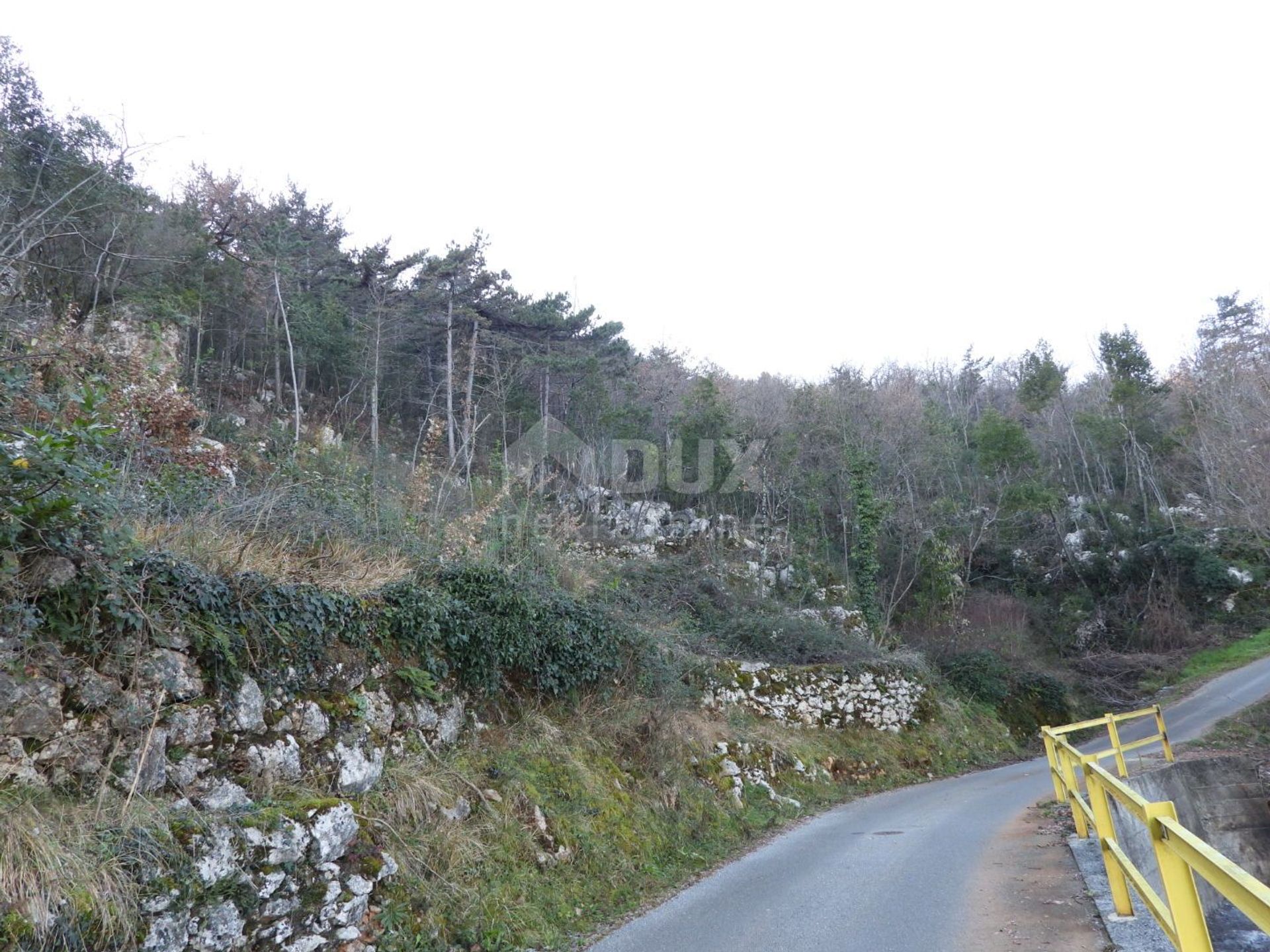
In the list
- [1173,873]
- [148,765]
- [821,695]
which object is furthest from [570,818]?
[821,695]

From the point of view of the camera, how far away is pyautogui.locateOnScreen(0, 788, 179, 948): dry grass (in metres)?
3.90

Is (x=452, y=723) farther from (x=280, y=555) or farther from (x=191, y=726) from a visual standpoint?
(x=191, y=726)

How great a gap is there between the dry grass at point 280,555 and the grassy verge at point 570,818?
1.82 m

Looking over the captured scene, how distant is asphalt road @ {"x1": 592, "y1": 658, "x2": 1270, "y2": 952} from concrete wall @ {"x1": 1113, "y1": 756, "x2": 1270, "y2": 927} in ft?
5.71

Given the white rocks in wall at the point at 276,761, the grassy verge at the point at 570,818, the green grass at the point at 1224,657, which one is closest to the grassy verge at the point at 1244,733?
the green grass at the point at 1224,657

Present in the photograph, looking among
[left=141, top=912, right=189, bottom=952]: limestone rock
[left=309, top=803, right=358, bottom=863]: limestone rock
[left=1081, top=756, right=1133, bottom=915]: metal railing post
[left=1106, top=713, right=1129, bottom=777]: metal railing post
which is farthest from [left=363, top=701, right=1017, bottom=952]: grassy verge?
[left=1106, top=713, right=1129, bottom=777]: metal railing post

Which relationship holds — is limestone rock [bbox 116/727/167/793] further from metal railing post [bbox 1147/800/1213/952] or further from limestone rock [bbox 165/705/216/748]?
metal railing post [bbox 1147/800/1213/952]

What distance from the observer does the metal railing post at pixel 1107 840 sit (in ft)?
17.2

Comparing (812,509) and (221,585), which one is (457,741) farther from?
(812,509)

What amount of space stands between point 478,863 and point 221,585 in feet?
9.87

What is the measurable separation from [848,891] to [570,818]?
2.70 m

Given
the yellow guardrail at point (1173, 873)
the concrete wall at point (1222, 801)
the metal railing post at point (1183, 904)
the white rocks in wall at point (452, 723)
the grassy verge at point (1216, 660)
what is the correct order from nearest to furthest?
the yellow guardrail at point (1173, 873), the metal railing post at point (1183, 904), the white rocks in wall at point (452, 723), the concrete wall at point (1222, 801), the grassy verge at point (1216, 660)

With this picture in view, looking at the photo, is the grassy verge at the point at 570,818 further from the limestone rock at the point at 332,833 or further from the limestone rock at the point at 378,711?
the limestone rock at the point at 332,833

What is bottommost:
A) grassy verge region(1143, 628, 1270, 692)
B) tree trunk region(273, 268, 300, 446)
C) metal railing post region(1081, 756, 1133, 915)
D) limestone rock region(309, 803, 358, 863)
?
grassy verge region(1143, 628, 1270, 692)
